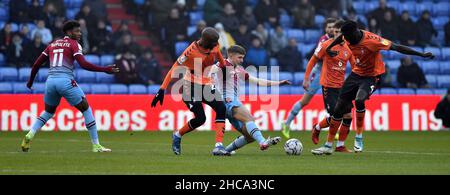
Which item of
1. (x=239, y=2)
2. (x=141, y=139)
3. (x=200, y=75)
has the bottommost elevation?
(x=141, y=139)

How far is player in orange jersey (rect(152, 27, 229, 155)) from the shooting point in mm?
15523

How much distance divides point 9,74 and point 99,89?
2.57 meters

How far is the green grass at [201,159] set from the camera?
12625mm

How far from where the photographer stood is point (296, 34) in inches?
1247

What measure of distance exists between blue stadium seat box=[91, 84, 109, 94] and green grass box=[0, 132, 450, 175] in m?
6.19

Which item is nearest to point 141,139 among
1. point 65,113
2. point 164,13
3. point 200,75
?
point 65,113

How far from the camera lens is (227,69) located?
16.0 metres

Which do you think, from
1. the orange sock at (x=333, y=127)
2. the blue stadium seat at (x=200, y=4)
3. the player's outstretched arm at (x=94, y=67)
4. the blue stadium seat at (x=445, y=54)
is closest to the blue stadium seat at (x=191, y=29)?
the blue stadium seat at (x=200, y=4)

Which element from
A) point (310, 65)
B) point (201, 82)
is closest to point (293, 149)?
point (201, 82)

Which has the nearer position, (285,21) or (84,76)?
(84,76)

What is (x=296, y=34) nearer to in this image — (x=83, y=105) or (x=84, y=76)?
(x=84, y=76)
